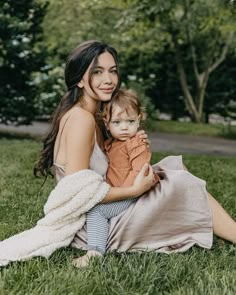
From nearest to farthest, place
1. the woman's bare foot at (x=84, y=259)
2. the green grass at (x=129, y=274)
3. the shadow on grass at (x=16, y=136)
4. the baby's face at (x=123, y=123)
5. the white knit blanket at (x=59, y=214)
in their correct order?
the green grass at (x=129, y=274), the woman's bare foot at (x=84, y=259), the white knit blanket at (x=59, y=214), the baby's face at (x=123, y=123), the shadow on grass at (x=16, y=136)

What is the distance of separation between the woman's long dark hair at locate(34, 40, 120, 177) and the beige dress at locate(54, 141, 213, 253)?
15cm

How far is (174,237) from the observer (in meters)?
3.50

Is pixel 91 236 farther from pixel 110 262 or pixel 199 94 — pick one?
pixel 199 94

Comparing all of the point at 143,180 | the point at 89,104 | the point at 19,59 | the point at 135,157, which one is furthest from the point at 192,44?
the point at 143,180

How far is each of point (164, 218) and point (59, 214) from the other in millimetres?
541

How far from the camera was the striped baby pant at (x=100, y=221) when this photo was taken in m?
3.34

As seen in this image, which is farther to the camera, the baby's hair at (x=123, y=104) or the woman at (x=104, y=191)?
the baby's hair at (x=123, y=104)

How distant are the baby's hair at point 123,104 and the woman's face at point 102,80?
0.11ft

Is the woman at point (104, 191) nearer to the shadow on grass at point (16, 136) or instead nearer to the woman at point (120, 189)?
the woman at point (120, 189)

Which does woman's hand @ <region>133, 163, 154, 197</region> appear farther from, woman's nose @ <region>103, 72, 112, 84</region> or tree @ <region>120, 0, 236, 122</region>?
tree @ <region>120, 0, 236, 122</region>

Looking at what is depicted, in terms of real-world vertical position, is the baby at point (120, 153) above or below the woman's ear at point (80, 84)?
below

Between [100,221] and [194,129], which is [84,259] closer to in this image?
[100,221]

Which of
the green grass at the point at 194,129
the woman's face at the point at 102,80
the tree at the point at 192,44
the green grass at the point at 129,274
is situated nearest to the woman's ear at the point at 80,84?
the woman's face at the point at 102,80

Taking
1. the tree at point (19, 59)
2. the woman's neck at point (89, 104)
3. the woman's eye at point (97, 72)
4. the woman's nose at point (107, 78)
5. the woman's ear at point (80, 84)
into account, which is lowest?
the tree at point (19, 59)
